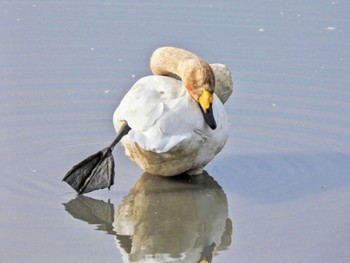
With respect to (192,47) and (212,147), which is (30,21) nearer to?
(192,47)

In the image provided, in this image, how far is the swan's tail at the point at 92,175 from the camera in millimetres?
6992

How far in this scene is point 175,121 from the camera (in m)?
6.76

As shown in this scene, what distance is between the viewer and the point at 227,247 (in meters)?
6.19

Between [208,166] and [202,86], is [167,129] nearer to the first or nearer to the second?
[202,86]

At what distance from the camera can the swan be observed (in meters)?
6.72

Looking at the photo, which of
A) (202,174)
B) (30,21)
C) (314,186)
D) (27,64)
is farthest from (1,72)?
(314,186)

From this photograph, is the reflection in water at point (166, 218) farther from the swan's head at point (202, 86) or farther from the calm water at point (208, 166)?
the swan's head at point (202, 86)

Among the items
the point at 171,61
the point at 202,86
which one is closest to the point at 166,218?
the point at 202,86

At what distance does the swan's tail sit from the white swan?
19 cm

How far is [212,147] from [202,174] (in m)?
0.39

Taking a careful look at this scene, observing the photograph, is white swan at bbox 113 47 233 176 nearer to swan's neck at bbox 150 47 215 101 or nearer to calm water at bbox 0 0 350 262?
swan's neck at bbox 150 47 215 101

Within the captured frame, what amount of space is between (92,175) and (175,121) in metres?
0.73

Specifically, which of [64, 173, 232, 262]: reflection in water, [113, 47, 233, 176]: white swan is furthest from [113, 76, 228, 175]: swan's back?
[64, 173, 232, 262]: reflection in water

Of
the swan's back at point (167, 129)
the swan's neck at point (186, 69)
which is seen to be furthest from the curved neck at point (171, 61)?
the swan's back at point (167, 129)
